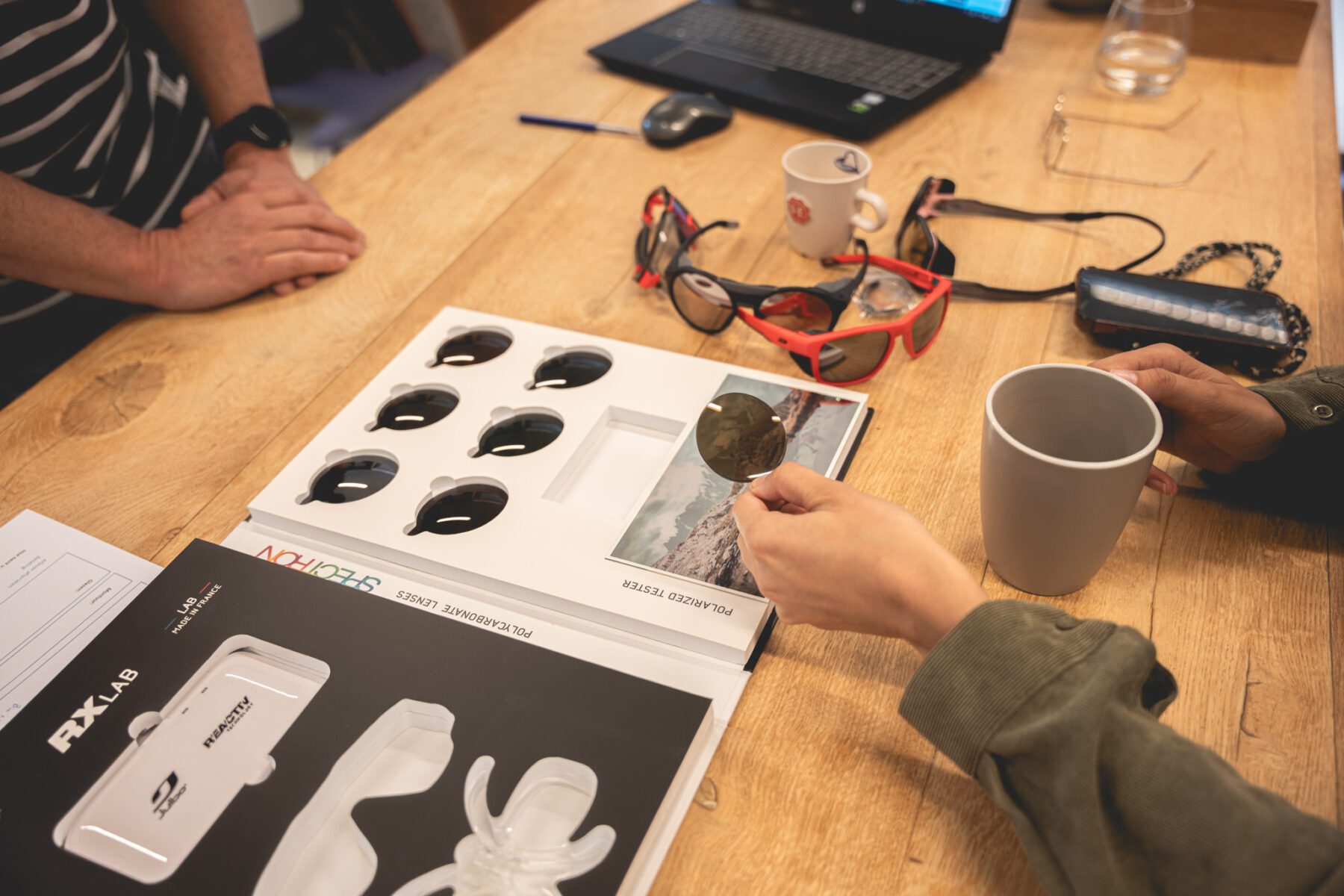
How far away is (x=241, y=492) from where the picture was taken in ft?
2.66

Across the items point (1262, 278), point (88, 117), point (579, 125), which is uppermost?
point (88, 117)

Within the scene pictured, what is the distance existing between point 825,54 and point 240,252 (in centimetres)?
89

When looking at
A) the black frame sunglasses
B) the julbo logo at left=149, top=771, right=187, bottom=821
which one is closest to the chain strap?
the black frame sunglasses

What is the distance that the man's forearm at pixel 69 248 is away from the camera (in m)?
0.99

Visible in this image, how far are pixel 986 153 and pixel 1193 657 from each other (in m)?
0.81

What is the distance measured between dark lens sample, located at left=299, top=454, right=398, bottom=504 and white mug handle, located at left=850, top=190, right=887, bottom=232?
571mm

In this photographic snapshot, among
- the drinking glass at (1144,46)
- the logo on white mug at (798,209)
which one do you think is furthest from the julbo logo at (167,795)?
the drinking glass at (1144,46)

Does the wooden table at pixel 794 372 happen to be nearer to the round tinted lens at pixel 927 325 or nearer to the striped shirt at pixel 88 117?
the round tinted lens at pixel 927 325

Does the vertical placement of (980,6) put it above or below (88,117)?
below

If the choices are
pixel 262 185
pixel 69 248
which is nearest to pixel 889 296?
pixel 262 185

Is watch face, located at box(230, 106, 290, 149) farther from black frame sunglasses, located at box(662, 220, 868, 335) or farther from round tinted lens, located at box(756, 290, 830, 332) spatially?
round tinted lens, located at box(756, 290, 830, 332)

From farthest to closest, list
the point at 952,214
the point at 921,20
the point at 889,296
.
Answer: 1. the point at 921,20
2. the point at 952,214
3. the point at 889,296

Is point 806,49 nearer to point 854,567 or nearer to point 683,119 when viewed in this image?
point 683,119

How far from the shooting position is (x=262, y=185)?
3.76 ft
